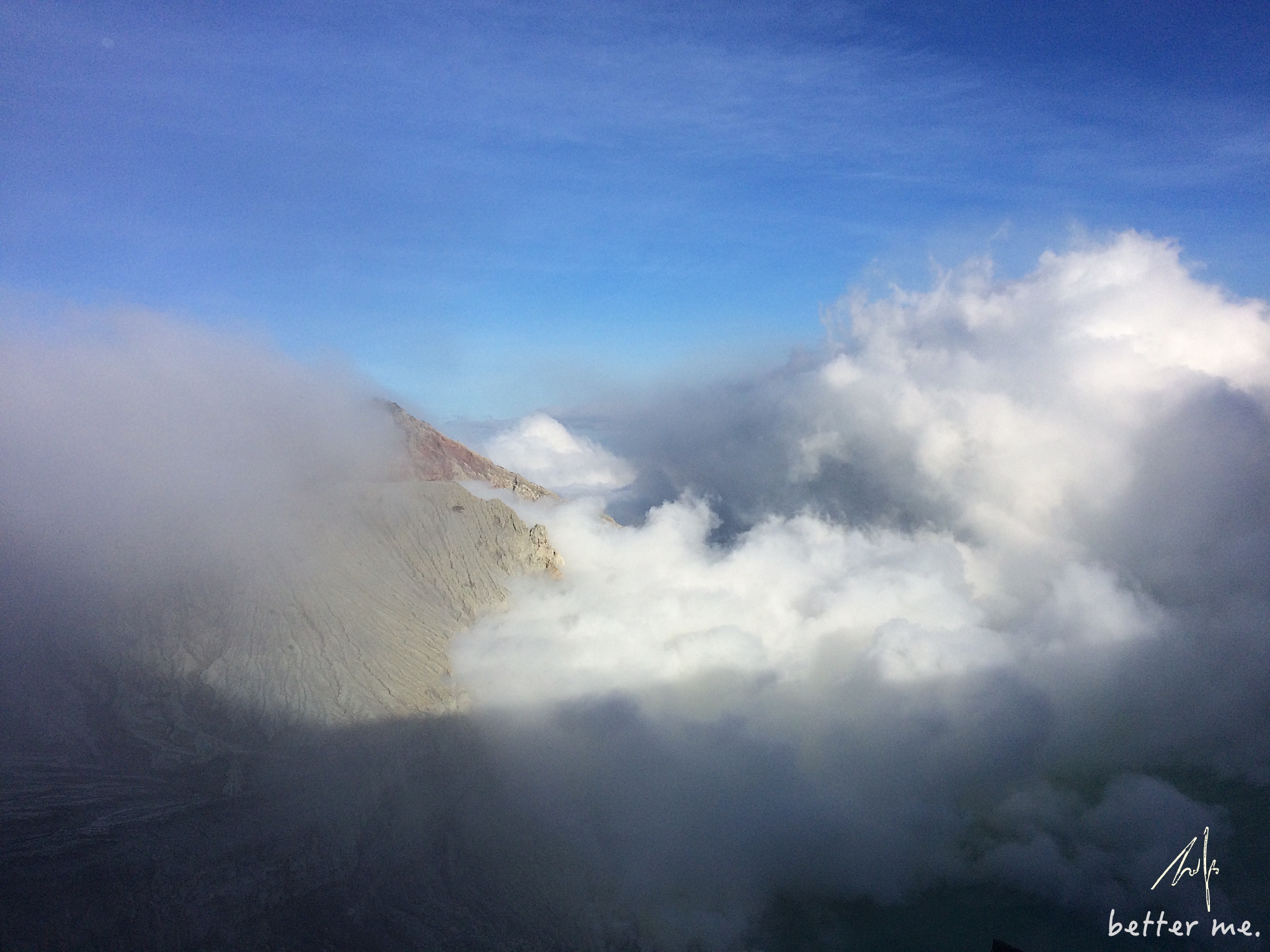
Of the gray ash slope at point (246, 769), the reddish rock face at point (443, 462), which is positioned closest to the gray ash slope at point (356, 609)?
the gray ash slope at point (246, 769)

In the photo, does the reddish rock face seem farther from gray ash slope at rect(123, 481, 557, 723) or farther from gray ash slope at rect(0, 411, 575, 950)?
gray ash slope at rect(0, 411, 575, 950)

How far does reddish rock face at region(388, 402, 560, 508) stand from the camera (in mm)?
96562

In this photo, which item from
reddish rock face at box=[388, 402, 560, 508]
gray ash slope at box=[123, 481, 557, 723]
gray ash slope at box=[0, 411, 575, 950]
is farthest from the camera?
reddish rock face at box=[388, 402, 560, 508]

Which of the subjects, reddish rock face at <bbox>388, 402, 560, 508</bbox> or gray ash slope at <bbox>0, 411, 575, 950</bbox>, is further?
reddish rock face at <bbox>388, 402, 560, 508</bbox>

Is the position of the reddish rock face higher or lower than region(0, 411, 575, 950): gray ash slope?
higher

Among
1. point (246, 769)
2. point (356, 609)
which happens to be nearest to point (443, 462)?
point (356, 609)

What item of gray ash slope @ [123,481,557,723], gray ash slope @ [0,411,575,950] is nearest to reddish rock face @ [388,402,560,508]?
gray ash slope @ [123,481,557,723]

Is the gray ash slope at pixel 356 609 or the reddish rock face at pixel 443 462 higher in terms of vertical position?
the reddish rock face at pixel 443 462

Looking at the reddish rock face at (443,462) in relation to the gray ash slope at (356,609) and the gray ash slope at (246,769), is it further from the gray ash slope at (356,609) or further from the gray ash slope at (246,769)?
the gray ash slope at (246,769)

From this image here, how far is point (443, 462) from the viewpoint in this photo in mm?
102312

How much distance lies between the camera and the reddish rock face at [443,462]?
9656 centimetres

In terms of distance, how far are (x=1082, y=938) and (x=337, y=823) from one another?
5758 centimetres

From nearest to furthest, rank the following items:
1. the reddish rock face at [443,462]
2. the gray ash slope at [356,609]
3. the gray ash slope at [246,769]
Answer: the gray ash slope at [246,769]
the gray ash slope at [356,609]
the reddish rock face at [443,462]

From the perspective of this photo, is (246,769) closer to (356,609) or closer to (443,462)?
(356,609)
